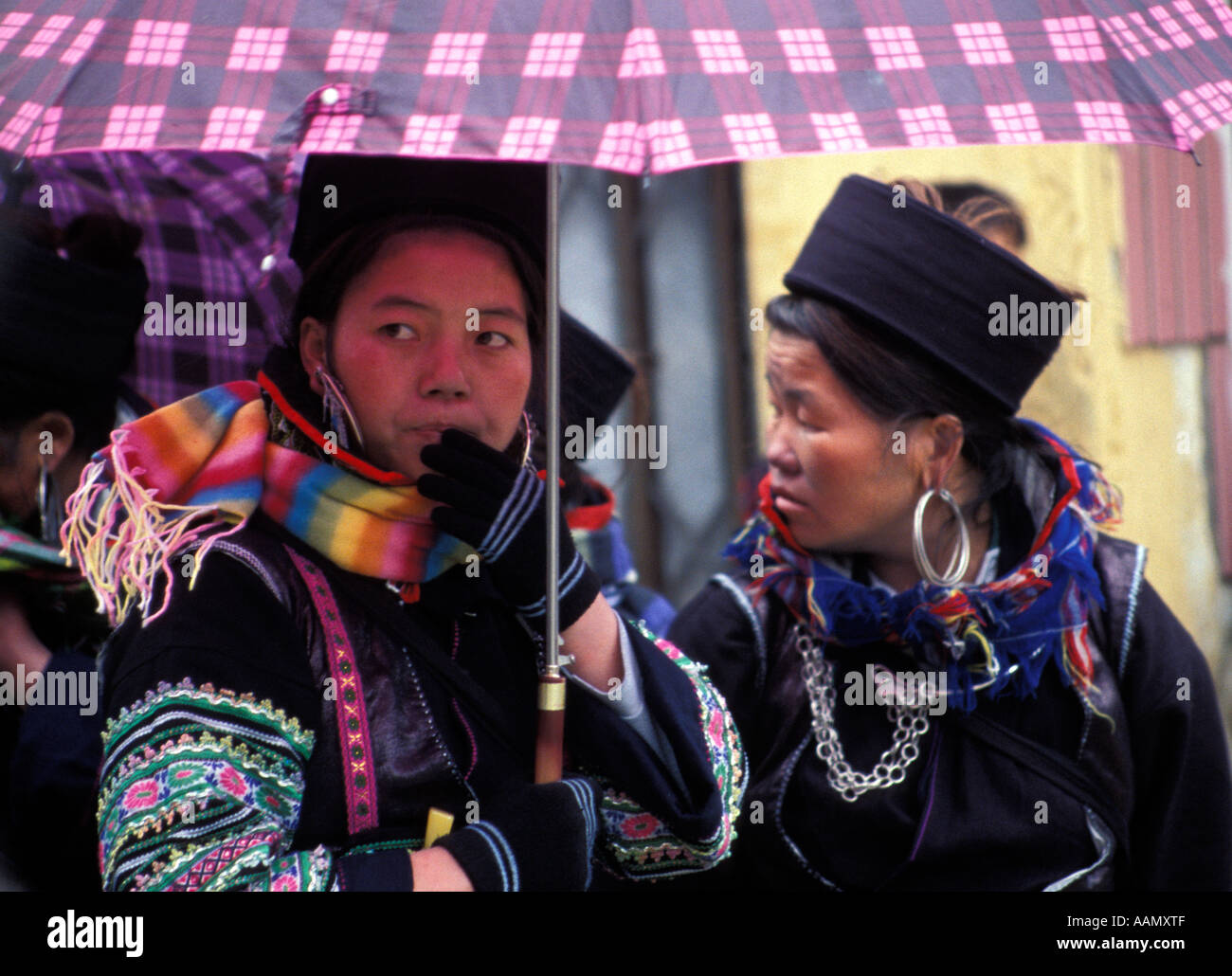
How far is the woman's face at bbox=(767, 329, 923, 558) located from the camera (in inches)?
104

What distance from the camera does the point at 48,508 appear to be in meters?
2.55

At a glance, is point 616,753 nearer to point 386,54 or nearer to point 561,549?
point 561,549

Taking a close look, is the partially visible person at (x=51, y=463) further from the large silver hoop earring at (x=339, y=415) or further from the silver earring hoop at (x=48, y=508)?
the large silver hoop earring at (x=339, y=415)

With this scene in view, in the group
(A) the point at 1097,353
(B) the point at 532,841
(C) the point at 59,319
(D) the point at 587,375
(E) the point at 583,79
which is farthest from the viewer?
(A) the point at 1097,353

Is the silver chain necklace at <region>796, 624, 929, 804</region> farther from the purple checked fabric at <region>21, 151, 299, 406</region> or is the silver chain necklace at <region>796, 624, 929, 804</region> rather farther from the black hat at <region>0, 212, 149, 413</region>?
the black hat at <region>0, 212, 149, 413</region>

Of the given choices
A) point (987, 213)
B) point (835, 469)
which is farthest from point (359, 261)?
point (987, 213)

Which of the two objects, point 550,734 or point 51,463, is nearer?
point 550,734

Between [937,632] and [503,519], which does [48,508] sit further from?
[937,632]

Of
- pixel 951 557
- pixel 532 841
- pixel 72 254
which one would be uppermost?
pixel 72 254

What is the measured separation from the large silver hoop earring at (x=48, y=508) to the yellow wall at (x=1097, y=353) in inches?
121

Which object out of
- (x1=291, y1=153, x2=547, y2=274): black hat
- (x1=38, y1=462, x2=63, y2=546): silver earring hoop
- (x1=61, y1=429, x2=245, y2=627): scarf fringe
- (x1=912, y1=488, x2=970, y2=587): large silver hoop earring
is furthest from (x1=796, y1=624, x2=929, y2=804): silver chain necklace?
(x1=38, y1=462, x2=63, y2=546): silver earring hoop

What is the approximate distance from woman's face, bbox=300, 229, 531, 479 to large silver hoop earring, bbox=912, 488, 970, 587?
2.80 ft

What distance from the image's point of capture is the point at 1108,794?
2541 millimetres

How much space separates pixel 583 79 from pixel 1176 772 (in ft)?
5.39
